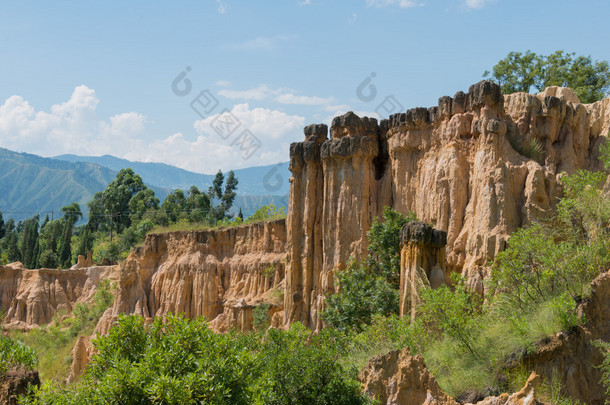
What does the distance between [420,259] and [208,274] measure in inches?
825

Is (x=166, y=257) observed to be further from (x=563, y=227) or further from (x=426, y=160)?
(x=563, y=227)

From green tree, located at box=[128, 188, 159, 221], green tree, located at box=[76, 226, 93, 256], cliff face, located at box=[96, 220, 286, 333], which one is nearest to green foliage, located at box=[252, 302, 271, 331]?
cliff face, located at box=[96, 220, 286, 333]

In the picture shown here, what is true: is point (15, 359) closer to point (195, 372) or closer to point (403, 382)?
point (195, 372)

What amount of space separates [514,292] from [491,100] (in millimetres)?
6742

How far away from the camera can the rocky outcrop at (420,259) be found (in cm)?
1945

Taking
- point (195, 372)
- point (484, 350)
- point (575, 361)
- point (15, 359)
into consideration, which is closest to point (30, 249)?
point (15, 359)

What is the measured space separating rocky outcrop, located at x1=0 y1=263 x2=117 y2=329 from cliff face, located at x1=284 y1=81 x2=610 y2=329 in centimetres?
2676

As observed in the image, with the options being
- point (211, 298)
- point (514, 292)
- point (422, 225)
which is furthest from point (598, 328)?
point (211, 298)

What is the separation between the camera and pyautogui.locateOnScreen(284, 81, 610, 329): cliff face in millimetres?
20859

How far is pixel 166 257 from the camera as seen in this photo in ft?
136

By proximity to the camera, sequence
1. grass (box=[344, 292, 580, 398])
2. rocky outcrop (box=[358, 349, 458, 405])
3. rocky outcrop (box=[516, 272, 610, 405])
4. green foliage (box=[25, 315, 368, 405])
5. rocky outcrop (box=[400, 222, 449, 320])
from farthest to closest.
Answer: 1. rocky outcrop (box=[400, 222, 449, 320])
2. grass (box=[344, 292, 580, 398])
3. rocky outcrop (box=[516, 272, 610, 405])
4. rocky outcrop (box=[358, 349, 458, 405])
5. green foliage (box=[25, 315, 368, 405])

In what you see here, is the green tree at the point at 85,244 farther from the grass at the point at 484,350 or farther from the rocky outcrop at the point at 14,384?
the grass at the point at 484,350

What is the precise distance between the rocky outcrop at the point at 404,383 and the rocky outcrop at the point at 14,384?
6627 millimetres

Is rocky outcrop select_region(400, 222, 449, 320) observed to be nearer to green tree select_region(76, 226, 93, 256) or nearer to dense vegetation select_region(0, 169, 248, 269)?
dense vegetation select_region(0, 169, 248, 269)
